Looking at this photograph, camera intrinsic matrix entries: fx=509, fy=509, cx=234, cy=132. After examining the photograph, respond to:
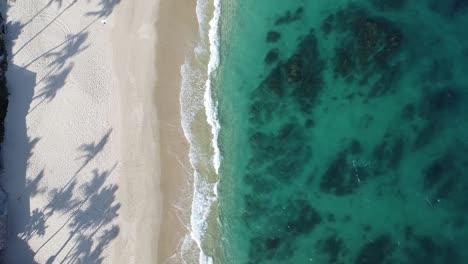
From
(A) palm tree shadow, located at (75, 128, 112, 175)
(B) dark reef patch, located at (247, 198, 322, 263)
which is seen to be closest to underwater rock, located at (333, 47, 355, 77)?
(B) dark reef patch, located at (247, 198, 322, 263)

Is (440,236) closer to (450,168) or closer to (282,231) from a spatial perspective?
(450,168)

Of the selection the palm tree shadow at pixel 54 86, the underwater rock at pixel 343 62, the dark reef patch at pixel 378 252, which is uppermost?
the underwater rock at pixel 343 62

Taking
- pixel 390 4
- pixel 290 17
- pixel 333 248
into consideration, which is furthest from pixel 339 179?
pixel 390 4

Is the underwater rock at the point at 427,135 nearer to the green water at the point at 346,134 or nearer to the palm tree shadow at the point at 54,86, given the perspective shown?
the green water at the point at 346,134

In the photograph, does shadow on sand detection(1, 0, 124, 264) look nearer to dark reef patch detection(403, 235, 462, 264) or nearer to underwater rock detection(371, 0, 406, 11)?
underwater rock detection(371, 0, 406, 11)

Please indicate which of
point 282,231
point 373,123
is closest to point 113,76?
point 282,231

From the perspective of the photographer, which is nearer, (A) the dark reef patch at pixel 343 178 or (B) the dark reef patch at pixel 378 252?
(B) the dark reef patch at pixel 378 252

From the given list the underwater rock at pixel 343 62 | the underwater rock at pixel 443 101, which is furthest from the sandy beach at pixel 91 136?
the underwater rock at pixel 443 101
